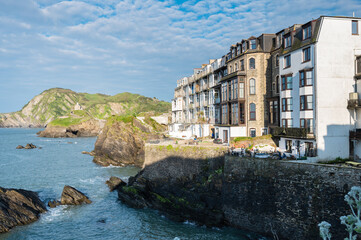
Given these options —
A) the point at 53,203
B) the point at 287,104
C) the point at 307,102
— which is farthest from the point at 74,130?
the point at 307,102

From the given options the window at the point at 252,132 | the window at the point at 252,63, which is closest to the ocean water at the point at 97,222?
the window at the point at 252,132

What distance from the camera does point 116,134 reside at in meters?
63.1

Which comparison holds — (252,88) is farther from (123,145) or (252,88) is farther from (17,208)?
(17,208)

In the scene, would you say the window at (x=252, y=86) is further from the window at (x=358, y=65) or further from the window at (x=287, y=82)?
the window at (x=358, y=65)

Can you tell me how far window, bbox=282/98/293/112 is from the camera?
104 feet

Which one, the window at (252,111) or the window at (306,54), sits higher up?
the window at (306,54)

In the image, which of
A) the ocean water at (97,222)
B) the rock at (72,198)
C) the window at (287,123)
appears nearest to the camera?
the ocean water at (97,222)

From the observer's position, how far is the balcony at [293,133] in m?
28.4

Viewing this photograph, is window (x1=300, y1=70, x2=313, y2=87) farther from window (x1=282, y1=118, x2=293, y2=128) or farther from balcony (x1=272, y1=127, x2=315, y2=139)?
balcony (x1=272, y1=127, x2=315, y2=139)

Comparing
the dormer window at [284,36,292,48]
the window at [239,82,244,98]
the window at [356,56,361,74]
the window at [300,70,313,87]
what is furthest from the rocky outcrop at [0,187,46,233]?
the window at [356,56,361,74]

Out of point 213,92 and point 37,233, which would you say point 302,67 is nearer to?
point 213,92

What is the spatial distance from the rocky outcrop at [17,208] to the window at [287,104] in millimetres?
31846

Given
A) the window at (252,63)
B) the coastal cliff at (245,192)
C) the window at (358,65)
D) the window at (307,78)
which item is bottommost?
the coastal cliff at (245,192)

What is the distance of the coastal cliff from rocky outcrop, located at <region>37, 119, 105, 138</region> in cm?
12697
